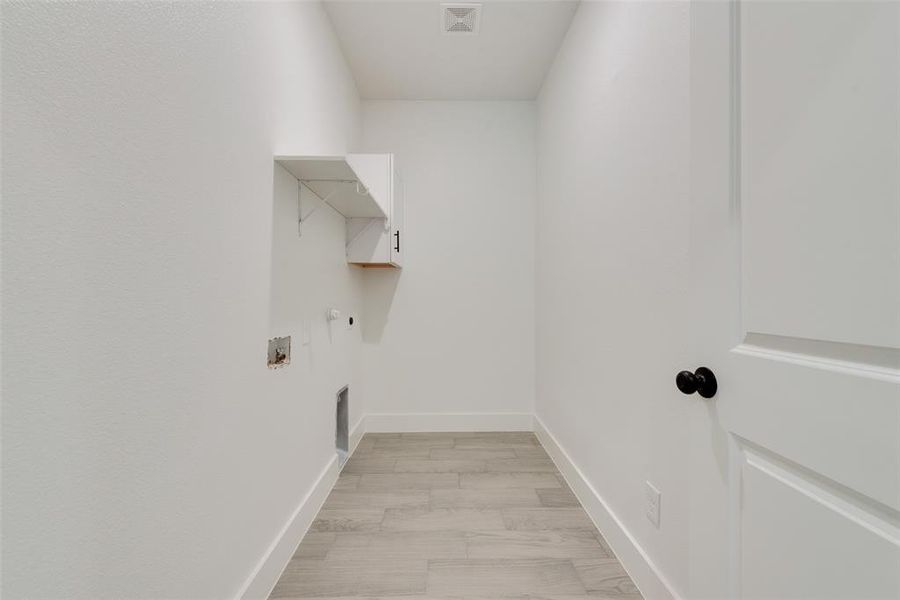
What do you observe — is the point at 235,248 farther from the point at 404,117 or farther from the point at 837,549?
the point at 404,117

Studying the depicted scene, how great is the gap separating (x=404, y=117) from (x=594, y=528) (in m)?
3.11

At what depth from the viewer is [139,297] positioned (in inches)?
33.1

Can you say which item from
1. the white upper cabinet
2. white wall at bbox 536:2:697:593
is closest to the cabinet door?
the white upper cabinet

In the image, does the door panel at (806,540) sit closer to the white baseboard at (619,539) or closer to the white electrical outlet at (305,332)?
the white baseboard at (619,539)

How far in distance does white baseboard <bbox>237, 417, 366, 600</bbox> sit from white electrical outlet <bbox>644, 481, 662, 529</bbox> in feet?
4.61

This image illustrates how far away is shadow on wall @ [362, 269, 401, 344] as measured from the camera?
10.5 ft

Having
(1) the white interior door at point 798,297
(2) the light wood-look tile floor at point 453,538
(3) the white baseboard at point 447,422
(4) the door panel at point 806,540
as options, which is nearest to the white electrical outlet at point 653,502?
(2) the light wood-look tile floor at point 453,538

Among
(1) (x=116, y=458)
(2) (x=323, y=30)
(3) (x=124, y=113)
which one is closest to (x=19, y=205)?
(3) (x=124, y=113)

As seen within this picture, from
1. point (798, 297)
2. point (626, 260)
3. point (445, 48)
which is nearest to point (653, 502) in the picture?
point (626, 260)

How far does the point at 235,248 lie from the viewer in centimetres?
125

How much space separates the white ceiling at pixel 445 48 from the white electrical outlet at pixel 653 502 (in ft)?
8.12

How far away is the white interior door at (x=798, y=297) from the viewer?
505 millimetres

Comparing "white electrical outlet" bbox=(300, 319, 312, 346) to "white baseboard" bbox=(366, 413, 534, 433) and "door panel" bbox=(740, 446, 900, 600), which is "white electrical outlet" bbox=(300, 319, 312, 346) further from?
"door panel" bbox=(740, 446, 900, 600)

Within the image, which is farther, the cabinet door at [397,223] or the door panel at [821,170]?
the cabinet door at [397,223]
